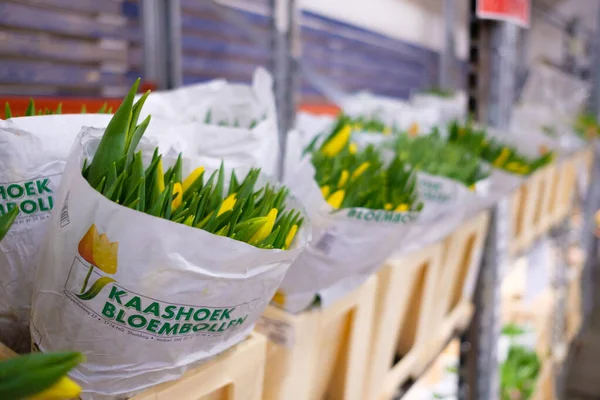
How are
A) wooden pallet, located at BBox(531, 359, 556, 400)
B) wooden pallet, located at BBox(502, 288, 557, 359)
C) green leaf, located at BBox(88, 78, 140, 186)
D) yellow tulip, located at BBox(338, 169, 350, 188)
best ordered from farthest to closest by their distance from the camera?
wooden pallet, located at BBox(502, 288, 557, 359), wooden pallet, located at BBox(531, 359, 556, 400), yellow tulip, located at BBox(338, 169, 350, 188), green leaf, located at BBox(88, 78, 140, 186)

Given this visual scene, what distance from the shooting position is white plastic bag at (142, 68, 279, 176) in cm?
59

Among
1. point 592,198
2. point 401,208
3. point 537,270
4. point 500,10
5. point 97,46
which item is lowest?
point 537,270

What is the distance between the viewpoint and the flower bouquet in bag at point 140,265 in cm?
37

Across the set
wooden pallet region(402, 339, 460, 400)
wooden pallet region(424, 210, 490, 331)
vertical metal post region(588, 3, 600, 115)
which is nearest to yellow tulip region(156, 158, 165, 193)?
wooden pallet region(424, 210, 490, 331)

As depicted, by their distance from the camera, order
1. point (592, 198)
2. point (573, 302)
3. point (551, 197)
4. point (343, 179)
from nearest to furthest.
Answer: point (343, 179)
point (551, 197)
point (592, 198)
point (573, 302)

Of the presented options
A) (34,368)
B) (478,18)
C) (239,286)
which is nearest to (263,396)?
(239,286)

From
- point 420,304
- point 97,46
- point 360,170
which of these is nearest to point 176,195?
point 360,170

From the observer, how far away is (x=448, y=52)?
229 inches

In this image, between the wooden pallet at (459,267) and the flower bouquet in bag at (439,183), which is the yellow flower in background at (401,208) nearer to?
the flower bouquet in bag at (439,183)

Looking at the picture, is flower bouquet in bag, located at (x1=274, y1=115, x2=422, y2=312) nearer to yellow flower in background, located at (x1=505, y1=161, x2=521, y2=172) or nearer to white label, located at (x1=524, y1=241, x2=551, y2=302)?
yellow flower in background, located at (x1=505, y1=161, x2=521, y2=172)

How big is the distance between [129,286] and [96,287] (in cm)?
2

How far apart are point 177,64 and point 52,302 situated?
2146 mm

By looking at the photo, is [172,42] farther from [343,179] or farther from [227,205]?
[227,205]

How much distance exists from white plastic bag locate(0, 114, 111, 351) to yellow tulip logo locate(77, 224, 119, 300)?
0.10 meters
